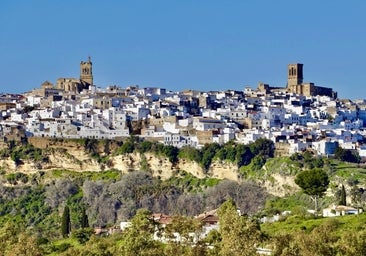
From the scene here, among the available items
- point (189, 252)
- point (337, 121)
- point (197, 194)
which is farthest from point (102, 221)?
point (189, 252)

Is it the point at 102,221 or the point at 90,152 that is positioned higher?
the point at 90,152

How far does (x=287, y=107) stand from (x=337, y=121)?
19.5 feet

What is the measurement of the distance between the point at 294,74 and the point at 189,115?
923 inches

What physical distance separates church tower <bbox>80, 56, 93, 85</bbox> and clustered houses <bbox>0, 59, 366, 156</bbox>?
0.11 metres

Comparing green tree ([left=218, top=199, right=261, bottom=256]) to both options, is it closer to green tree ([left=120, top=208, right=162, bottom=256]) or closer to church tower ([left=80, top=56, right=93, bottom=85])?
green tree ([left=120, top=208, right=162, bottom=256])

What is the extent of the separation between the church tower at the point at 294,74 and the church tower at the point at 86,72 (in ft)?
68.6

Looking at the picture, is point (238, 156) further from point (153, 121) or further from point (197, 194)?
point (153, 121)

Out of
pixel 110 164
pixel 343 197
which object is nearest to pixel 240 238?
pixel 343 197

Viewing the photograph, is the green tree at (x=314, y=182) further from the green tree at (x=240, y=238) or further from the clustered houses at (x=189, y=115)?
the green tree at (x=240, y=238)

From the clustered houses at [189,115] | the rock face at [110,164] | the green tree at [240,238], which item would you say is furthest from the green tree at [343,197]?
the green tree at [240,238]

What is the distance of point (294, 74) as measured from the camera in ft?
350

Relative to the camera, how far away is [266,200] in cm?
6531

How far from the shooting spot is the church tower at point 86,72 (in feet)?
348

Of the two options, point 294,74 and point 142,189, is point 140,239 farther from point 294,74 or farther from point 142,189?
point 294,74
